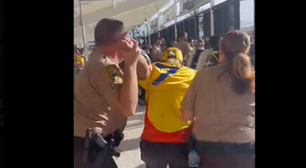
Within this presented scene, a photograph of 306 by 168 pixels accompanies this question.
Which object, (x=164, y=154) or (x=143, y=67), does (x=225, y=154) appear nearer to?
(x=164, y=154)

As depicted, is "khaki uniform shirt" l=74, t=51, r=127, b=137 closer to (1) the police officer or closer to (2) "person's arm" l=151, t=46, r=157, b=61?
(1) the police officer

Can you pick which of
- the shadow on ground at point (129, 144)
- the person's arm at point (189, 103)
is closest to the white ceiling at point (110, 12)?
the person's arm at point (189, 103)

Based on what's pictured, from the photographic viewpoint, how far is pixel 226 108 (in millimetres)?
1619

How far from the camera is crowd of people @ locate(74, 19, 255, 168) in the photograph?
1.59 meters

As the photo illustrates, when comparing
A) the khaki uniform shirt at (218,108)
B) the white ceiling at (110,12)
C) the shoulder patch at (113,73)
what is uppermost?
the white ceiling at (110,12)

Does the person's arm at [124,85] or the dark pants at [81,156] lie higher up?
the person's arm at [124,85]

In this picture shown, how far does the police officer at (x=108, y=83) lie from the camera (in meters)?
1.58

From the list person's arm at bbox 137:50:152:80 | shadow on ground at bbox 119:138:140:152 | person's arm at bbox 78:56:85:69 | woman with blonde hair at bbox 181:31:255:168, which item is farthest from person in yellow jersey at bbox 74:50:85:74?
woman with blonde hair at bbox 181:31:255:168

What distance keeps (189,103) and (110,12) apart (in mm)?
518

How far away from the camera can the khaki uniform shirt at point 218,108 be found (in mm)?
1606

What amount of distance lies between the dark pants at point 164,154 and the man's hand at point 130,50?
1.18 feet

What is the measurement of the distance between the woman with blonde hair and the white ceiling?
363mm

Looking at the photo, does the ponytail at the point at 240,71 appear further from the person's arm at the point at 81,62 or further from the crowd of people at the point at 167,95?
the person's arm at the point at 81,62
